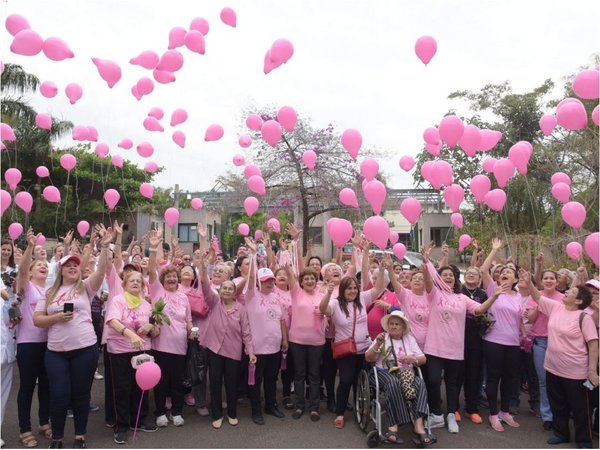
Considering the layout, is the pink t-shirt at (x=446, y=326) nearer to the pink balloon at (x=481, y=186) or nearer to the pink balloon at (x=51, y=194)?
the pink balloon at (x=481, y=186)

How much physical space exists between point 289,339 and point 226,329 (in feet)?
2.20

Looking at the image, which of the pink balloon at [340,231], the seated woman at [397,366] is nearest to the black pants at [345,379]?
the seated woman at [397,366]

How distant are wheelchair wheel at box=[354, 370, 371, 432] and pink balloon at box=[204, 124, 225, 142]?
4251 millimetres

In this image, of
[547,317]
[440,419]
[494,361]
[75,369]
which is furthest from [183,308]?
[547,317]

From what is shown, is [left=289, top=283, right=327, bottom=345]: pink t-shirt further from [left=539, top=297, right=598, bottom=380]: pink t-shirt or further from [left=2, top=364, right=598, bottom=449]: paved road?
[left=539, top=297, right=598, bottom=380]: pink t-shirt

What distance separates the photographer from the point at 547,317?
4664mm

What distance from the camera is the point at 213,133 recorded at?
7363 millimetres

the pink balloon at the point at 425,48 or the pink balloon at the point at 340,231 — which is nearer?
the pink balloon at the point at 340,231

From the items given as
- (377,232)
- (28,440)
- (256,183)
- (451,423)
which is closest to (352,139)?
(256,183)

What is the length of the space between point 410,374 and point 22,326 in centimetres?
316

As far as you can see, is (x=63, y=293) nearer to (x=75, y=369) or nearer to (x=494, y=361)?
(x=75, y=369)

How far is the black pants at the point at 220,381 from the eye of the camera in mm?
4523

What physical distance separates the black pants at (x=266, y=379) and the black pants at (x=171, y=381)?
65 cm

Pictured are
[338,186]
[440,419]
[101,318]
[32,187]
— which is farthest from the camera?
[32,187]
